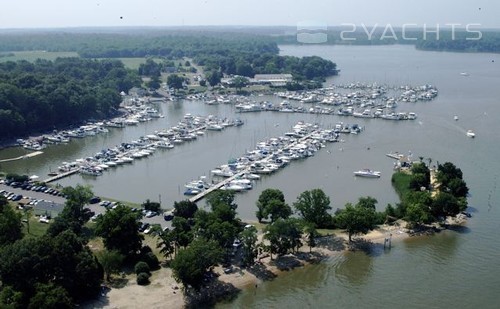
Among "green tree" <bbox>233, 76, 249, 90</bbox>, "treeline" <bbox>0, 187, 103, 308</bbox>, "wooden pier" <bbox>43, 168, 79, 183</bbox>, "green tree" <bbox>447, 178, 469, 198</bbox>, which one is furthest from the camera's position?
"green tree" <bbox>233, 76, 249, 90</bbox>

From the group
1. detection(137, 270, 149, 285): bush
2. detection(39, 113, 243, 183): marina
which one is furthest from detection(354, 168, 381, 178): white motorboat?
detection(137, 270, 149, 285): bush

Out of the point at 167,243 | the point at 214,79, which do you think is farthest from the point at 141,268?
the point at 214,79

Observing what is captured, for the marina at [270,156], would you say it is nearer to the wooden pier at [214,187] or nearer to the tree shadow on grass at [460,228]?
the wooden pier at [214,187]

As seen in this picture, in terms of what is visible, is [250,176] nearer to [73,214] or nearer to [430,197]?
[430,197]

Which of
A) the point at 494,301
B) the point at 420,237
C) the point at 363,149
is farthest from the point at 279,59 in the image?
the point at 494,301

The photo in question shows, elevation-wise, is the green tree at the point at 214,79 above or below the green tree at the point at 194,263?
above

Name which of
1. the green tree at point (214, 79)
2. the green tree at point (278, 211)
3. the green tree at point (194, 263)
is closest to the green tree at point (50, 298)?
the green tree at point (194, 263)

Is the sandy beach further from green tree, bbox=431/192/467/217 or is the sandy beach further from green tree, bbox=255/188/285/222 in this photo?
green tree, bbox=255/188/285/222
